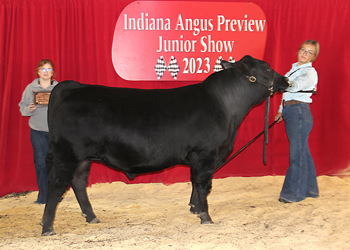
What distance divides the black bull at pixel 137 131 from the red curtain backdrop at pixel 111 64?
171 cm

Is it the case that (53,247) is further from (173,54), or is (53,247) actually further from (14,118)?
(173,54)

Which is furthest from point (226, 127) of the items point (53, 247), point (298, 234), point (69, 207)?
point (69, 207)

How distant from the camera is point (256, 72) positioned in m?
3.48

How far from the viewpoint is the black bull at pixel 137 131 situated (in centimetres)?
296

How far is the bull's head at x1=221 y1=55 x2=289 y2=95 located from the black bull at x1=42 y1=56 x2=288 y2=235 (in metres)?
0.01

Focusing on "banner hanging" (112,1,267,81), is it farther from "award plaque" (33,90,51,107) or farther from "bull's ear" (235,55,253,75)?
"bull's ear" (235,55,253,75)

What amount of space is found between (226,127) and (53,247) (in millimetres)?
1970

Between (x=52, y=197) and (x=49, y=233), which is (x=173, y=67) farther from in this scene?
(x=49, y=233)

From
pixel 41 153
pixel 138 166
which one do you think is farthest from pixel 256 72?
pixel 41 153

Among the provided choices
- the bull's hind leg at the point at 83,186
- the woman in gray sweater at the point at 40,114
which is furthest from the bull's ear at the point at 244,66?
the woman in gray sweater at the point at 40,114

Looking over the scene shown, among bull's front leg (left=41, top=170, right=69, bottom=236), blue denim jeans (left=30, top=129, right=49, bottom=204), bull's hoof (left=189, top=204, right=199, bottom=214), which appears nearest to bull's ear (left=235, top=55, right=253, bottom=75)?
bull's hoof (left=189, top=204, right=199, bottom=214)

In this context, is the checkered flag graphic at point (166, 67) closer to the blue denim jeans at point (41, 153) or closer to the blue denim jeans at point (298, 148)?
the blue denim jeans at point (298, 148)

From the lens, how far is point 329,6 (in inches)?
200

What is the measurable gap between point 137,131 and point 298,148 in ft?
7.25
